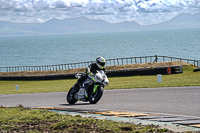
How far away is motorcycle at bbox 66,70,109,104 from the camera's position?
1162 centimetres

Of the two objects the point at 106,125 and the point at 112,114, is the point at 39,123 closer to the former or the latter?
the point at 106,125

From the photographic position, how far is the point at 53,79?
4356 cm

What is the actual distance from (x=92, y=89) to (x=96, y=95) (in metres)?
0.33

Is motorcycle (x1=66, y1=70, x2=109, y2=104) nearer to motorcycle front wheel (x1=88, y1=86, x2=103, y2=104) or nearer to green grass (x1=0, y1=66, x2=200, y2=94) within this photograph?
motorcycle front wheel (x1=88, y1=86, x2=103, y2=104)

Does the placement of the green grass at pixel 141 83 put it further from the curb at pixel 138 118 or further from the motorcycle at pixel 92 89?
the curb at pixel 138 118

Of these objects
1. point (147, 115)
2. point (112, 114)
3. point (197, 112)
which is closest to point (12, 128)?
point (112, 114)

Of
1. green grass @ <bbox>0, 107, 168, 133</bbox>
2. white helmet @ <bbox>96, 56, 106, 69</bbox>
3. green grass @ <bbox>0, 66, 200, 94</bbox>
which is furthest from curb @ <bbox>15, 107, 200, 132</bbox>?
green grass @ <bbox>0, 66, 200, 94</bbox>

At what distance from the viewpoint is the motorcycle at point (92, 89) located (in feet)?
38.1

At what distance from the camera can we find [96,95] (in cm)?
1202

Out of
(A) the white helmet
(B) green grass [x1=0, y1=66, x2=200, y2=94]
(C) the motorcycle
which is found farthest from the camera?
(B) green grass [x1=0, y1=66, x2=200, y2=94]

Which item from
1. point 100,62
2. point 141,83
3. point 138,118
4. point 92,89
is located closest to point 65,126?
point 138,118

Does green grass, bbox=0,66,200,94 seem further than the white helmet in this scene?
Yes

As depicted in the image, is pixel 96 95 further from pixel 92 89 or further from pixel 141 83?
pixel 141 83

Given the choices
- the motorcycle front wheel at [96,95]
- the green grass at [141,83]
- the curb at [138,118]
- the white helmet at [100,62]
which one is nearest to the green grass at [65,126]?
the curb at [138,118]
